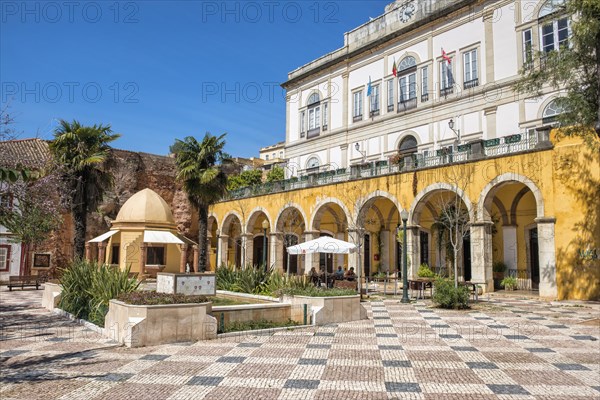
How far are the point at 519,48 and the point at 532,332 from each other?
17.1 metres

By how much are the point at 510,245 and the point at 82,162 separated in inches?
774

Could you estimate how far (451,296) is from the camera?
14.6 meters

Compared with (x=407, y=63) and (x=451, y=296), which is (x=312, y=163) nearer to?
(x=407, y=63)

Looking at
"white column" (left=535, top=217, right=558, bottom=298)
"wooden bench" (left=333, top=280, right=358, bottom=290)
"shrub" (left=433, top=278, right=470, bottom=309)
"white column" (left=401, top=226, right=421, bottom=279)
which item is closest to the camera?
"shrub" (left=433, top=278, right=470, bottom=309)

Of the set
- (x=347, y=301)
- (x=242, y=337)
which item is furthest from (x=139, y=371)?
(x=347, y=301)

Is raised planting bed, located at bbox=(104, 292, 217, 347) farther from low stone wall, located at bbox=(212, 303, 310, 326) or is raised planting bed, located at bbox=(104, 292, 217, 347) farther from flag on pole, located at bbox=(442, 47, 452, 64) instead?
flag on pole, located at bbox=(442, 47, 452, 64)

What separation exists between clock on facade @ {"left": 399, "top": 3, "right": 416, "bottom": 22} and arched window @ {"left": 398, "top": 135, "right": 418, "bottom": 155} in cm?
731

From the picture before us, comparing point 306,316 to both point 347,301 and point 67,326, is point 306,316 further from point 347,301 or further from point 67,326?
point 67,326

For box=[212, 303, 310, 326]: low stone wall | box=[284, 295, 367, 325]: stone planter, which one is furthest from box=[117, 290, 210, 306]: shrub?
box=[284, 295, 367, 325]: stone planter

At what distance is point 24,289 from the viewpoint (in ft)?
78.5

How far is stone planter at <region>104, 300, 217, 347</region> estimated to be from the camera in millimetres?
8945

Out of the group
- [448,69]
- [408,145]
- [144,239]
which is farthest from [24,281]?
[448,69]

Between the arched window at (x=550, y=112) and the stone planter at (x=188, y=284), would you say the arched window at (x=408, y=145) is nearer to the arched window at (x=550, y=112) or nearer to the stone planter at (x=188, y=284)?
the arched window at (x=550, y=112)

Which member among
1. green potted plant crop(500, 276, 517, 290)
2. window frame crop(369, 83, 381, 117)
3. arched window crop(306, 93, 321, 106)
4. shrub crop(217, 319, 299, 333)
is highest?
arched window crop(306, 93, 321, 106)
